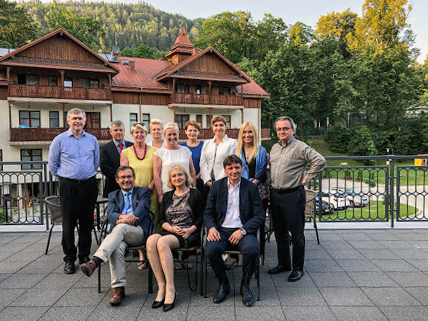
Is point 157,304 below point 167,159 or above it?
below

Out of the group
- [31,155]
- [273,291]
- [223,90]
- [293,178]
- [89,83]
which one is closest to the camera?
[273,291]

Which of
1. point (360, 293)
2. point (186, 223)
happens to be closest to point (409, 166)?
point (360, 293)

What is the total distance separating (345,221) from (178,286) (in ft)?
13.0

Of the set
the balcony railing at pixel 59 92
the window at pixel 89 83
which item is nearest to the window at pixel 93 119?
the balcony railing at pixel 59 92

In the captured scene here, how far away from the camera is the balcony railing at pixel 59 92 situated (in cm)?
2208

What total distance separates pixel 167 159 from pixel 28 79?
2354 cm

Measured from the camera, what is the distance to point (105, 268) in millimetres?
4395

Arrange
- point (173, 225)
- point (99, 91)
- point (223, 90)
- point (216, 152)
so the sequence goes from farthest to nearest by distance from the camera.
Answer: point (223, 90)
point (99, 91)
point (216, 152)
point (173, 225)

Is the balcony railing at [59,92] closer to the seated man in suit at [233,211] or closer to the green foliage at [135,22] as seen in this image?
the seated man in suit at [233,211]

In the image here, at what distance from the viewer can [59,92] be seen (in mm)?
23219

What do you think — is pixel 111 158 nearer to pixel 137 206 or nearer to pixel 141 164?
pixel 141 164

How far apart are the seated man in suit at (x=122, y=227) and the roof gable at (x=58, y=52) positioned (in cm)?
2234

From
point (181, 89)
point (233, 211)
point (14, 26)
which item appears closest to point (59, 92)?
point (181, 89)

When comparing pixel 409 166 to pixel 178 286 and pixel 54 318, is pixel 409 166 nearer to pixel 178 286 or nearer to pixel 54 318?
pixel 178 286
